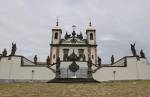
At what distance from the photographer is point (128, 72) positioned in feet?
102

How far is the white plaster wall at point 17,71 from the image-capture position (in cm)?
3111

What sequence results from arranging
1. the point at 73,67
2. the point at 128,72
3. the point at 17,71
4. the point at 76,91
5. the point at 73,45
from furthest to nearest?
1. the point at 73,45
2. the point at 73,67
3. the point at 17,71
4. the point at 128,72
5. the point at 76,91

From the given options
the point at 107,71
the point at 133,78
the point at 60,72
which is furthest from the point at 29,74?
the point at 133,78

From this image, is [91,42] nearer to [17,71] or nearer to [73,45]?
[73,45]

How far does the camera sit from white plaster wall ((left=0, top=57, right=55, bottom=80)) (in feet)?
102

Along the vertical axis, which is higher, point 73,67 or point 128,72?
point 73,67

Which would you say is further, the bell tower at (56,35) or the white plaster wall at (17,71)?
the bell tower at (56,35)

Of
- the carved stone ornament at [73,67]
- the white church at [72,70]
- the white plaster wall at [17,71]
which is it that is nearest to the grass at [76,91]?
the white church at [72,70]

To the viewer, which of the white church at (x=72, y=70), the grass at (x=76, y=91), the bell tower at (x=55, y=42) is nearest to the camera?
the grass at (x=76, y=91)

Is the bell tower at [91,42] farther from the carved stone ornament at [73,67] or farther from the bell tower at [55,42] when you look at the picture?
the carved stone ornament at [73,67]

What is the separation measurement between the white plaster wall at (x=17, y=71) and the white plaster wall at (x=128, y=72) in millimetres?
7005

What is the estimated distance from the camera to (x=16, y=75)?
3105cm

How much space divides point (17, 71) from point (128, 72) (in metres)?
14.7

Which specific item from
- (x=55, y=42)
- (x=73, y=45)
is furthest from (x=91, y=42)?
(x=55, y=42)
